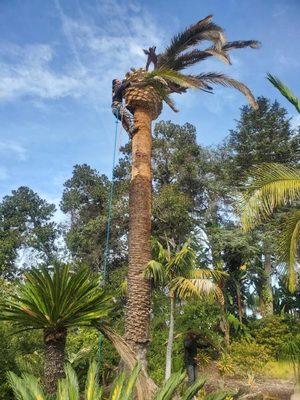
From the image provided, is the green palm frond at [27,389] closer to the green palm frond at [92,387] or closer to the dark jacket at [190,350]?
the green palm frond at [92,387]

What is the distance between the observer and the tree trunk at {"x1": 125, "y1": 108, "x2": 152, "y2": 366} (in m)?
8.48

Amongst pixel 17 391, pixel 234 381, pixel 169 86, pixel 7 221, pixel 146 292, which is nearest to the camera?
pixel 17 391

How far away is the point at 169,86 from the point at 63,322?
7.95m

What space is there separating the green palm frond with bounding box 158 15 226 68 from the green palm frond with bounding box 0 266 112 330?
7979 mm

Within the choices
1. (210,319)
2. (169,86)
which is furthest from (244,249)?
(169,86)

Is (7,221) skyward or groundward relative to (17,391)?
skyward

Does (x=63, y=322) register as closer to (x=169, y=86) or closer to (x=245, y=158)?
(x=169, y=86)

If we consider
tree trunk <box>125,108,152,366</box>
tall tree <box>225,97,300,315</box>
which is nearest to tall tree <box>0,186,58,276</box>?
tall tree <box>225,97,300,315</box>

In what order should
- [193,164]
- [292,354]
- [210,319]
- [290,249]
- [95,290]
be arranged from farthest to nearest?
1. [193,164]
2. [210,319]
3. [290,249]
4. [292,354]
5. [95,290]

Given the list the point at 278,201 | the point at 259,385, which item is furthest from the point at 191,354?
the point at 259,385

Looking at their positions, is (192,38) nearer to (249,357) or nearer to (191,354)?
(191,354)

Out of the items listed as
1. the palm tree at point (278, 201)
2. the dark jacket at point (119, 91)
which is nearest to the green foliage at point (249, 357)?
the palm tree at point (278, 201)

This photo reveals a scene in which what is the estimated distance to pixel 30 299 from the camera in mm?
4602

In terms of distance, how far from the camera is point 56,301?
14.8 feet
